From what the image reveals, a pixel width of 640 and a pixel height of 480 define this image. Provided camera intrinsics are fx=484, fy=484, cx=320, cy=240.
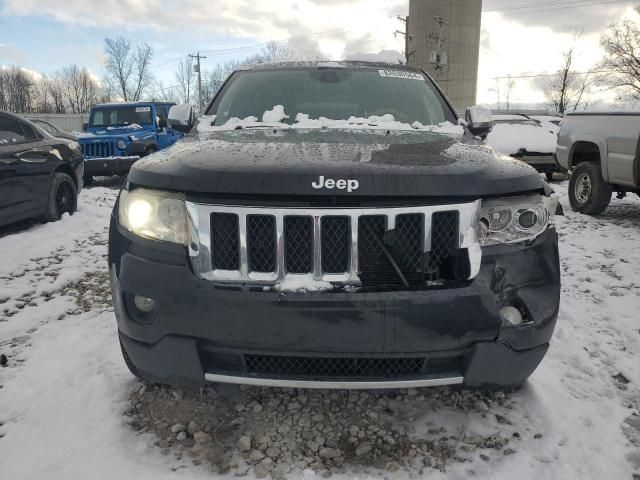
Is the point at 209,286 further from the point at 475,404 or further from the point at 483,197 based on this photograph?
the point at 475,404

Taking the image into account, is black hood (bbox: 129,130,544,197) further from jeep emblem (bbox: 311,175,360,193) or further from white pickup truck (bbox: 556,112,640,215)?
white pickup truck (bbox: 556,112,640,215)

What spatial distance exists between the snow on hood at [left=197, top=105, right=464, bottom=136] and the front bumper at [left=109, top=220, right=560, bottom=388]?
1152 millimetres

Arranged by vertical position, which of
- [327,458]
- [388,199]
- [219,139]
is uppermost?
[219,139]

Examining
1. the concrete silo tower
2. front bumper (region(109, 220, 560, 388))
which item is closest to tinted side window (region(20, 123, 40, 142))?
front bumper (region(109, 220, 560, 388))

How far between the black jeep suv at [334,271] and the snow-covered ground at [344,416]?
13.3 inches

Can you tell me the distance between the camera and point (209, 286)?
1858 millimetres

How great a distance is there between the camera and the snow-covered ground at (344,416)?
1961 mm

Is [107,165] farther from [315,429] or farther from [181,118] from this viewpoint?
[315,429]

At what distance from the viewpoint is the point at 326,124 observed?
2875 mm

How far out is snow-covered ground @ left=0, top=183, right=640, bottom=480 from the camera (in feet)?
6.43

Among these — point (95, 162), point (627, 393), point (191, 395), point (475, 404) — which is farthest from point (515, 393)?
point (95, 162)

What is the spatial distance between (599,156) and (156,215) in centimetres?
739

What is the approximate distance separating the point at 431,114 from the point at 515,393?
5.97 feet

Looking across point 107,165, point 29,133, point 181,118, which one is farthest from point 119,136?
point 181,118
